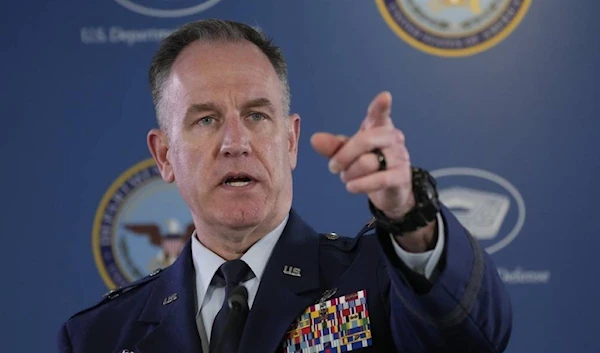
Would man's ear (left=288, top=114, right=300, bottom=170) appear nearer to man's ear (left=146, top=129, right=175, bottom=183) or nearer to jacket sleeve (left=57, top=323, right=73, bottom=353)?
man's ear (left=146, top=129, right=175, bottom=183)

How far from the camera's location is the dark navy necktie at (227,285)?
156 cm

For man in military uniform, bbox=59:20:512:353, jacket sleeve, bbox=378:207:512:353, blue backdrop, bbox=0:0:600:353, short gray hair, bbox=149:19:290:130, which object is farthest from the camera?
blue backdrop, bbox=0:0:600:353

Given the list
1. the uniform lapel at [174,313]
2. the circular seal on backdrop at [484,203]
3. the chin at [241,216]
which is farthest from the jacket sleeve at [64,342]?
→ the circular seal on backdrop at [484,203]

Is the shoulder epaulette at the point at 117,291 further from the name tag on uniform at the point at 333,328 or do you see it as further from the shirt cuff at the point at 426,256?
the shirt cuff at the point at 426,256

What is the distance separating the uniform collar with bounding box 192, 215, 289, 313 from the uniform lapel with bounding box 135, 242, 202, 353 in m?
0.01

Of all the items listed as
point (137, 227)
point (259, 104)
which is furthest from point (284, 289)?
point (137, 227)

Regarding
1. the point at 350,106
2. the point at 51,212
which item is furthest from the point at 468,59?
the point at 51,212

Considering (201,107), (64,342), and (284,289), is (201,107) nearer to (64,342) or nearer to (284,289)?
(284,289)

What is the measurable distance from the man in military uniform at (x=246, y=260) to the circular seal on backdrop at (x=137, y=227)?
0.68m

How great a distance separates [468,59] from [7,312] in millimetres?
1324

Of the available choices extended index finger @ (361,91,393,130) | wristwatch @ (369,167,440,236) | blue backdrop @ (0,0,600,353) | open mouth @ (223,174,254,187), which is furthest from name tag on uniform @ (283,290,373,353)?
blue backdrop @ (0,0,600,353)

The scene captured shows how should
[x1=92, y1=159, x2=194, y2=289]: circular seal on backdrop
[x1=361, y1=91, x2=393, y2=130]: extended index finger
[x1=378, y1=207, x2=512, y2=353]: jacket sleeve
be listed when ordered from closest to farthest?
[x1=361, y1=91, x2=393, y2=130]: extended index finger → [x1=378, y1=207, x2=512, y2=353]: jacket sleeve → [x1=92, y1=159, x2=194, y2=289]: circular seal on backdrop

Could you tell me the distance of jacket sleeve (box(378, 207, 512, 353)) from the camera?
122 cm

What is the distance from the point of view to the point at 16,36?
259 cm
